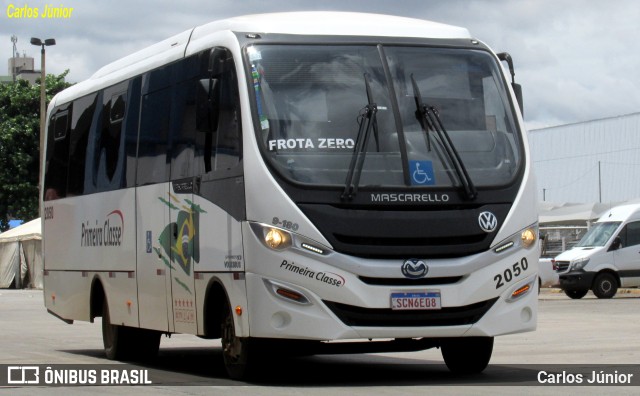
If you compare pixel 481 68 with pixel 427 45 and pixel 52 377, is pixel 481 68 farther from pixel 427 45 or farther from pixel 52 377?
pixel 52 377

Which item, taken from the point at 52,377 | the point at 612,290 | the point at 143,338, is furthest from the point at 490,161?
the point at 612,290

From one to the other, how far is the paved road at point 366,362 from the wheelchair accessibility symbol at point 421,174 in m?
1.79

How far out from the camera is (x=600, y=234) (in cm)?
3766

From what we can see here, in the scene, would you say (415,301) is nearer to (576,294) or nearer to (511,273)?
(511,273)

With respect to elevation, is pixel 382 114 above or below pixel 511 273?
above

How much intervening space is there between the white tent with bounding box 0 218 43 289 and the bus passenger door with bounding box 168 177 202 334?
141 feet

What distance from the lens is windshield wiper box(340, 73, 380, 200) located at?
39.1 feet

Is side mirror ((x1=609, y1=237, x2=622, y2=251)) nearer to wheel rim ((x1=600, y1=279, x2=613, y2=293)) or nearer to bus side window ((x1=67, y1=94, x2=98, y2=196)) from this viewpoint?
wheel rim ((x1=600, y1=279, x2=613, y2=293))

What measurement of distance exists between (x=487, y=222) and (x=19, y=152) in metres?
61.4

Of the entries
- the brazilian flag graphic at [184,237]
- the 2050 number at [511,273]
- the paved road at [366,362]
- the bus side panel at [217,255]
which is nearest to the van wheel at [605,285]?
the paved road at [366,362]

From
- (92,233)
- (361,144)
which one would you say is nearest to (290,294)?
(361,144)

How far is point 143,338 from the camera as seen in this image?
17.2m

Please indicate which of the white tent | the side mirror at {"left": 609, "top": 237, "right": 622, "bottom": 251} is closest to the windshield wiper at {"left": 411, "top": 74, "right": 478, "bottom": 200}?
the side mirror at {"left": 609, "top": 237, "right": 622, "bottom": 251}

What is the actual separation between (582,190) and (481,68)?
3031 inches
